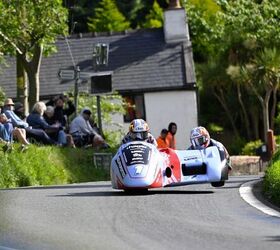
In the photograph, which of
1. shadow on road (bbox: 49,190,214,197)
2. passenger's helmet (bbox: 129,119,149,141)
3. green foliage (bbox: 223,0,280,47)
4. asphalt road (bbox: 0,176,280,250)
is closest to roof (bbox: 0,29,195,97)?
green foliage (bbox: 223,0,280,47)

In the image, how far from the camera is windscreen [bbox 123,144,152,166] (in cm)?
1820

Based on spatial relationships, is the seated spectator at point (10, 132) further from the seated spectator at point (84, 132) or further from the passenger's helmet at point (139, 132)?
the passenger's helmet at point (139, 132)

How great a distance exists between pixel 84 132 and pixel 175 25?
19740mm

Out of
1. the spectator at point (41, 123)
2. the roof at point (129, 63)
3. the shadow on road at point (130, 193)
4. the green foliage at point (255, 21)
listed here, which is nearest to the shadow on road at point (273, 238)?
the shadow on road at point (130, 193)

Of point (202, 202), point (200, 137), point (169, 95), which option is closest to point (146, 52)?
point (169, 95)

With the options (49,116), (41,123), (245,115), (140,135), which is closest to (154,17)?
(245,115)

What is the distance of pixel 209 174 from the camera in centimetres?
1920

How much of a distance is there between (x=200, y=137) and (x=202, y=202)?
3684 mm

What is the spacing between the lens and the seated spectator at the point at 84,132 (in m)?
28.1

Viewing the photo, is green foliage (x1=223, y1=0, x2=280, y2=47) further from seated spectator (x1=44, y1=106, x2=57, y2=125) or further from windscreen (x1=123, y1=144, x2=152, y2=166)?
windscreen (x1=123, y1=144, x2=152, y2=166)

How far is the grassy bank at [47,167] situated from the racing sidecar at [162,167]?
4.42 m

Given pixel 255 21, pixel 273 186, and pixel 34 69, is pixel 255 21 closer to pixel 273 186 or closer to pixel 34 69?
pixel 34 69

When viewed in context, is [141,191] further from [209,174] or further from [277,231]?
[277,231]

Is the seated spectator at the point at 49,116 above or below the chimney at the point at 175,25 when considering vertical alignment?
below
